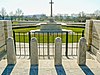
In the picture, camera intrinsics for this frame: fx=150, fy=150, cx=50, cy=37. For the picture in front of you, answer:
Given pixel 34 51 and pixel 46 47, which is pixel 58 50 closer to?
pixel 34 51

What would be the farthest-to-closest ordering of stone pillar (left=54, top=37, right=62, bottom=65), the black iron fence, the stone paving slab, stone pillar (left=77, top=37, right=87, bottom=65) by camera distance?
the black iron fence < stone pillar (left=77, top=37, right=87, bottom=65) < stone pillar (left=54, top=37, right=62, bottom=65) < the stone paving slab

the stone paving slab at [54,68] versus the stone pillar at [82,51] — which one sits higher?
the stone pillar at [82,51]

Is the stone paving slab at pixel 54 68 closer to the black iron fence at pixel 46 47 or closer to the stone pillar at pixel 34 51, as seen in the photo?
the stone pillar at pixel 34 51

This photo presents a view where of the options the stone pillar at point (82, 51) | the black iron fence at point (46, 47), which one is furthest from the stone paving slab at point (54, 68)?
the black iron fence at point (46, 47)

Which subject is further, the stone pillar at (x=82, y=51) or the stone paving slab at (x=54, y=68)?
the stone pillar at (x=82, y=51)

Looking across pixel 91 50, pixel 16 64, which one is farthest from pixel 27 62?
pixel 91 50

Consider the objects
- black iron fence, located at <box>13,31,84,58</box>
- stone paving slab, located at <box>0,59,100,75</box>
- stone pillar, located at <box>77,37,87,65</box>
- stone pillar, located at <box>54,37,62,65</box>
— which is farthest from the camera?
black iron fence, located at <box>13,31,84,58</box>

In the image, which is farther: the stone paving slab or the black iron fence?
the black iron fence

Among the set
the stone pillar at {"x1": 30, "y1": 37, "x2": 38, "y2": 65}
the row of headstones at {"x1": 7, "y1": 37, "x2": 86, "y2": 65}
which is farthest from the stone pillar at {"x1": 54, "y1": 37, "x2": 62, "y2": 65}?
the stone pillar at {"x1": 30, "y1": 37, "x2": 38, "y2": 65}

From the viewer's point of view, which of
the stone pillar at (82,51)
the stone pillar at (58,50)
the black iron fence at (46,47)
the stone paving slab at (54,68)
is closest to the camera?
the stone paving slab at (54,68)

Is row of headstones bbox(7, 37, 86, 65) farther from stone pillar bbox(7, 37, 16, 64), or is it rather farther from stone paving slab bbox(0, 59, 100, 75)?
stone paving slab bbox(0, 59, 100, 75)

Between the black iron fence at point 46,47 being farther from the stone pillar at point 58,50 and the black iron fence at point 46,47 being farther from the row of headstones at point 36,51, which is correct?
the stone pillar at point 58,50

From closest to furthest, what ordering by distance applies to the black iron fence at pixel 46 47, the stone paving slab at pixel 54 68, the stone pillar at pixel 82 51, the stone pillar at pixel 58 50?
the stone paving slab at pixel 54 68, the stone pillar at pixel 58 50, the stone pillar at pixel 82 51, the black iron fence at pixel 46 47

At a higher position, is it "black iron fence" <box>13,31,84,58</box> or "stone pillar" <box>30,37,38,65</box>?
"stone pillar" <box>30,37,38,65</box>
